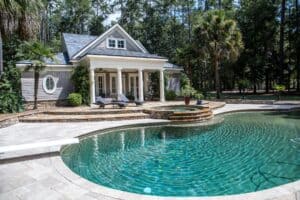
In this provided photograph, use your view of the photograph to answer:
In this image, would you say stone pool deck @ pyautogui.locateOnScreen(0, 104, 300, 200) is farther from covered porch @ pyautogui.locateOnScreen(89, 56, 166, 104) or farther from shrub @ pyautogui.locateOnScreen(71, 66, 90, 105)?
covered porch @ pyautogui.locateOnScreen(89, 56, 166, 104)

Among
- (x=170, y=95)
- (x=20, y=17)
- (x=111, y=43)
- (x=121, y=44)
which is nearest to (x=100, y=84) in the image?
(x=111, y=43)

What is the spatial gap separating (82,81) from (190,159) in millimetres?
14096

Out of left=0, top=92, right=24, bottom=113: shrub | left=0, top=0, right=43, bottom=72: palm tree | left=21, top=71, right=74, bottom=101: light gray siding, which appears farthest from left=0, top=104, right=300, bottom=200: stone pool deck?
left=21, top=71, right=74, bottom=101: light gray siding

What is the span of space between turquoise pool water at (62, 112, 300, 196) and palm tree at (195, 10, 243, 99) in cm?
1368

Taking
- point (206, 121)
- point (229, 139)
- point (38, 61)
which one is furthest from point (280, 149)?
point (38, 61)

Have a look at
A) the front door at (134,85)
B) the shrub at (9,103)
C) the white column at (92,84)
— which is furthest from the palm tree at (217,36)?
the shrub at (9,103)

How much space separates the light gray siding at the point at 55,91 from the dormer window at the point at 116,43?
4.61m

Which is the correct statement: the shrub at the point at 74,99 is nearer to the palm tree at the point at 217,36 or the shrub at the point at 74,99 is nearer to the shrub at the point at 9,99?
the shrub at the point at 9,99

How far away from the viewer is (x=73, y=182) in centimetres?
558

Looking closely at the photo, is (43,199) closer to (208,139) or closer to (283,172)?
(283,172)

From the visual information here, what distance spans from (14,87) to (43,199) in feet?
57.2

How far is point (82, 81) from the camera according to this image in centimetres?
2019

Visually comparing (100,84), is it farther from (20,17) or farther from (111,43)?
(20,17)

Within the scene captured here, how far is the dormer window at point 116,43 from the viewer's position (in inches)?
941
